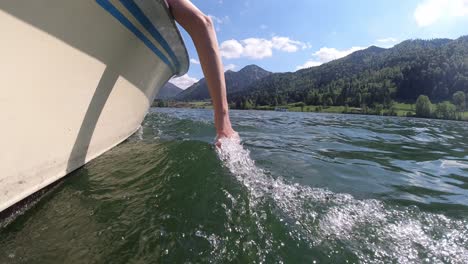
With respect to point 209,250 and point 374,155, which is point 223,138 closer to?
point 209,250

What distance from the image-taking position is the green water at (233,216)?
1958mm

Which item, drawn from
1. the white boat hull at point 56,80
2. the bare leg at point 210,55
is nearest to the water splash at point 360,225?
the bare leg at point 210,55

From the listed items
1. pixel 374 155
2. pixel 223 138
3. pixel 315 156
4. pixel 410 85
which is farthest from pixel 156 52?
pixel 410 85

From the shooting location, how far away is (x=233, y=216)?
242 centimetres

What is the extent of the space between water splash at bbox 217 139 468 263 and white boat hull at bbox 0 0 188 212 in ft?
4.70

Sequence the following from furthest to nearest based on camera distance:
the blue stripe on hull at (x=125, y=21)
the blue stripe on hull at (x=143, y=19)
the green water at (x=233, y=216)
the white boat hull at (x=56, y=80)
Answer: the blue stripe on hull at (x=143, y=19) → the blue stripe on hull at (x=125, y=21) → the white boat hull at (x=56, y=80) → the green water at (x=233, y=216)

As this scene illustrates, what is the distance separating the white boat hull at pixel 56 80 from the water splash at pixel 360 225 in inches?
56.4

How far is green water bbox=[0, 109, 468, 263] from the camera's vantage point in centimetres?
196

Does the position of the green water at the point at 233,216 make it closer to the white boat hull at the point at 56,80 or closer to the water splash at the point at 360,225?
the water splash at the point at 360,225

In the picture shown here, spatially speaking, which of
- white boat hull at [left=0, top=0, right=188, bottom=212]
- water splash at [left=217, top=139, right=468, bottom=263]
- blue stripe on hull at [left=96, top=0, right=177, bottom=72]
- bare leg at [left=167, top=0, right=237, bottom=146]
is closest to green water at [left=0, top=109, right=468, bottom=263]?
water splash at [left=217, top=139, right=468, bottom=263]

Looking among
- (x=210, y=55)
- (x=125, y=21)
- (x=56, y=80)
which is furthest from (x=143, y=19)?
(x=56, y=80)

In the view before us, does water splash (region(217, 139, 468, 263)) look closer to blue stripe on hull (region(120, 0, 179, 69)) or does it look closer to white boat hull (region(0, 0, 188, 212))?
white boat hull (region(0, 0, 188, 212))

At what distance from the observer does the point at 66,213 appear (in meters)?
2.49

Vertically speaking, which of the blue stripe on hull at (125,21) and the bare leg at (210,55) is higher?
the blue stripe on hull at (125,21)
